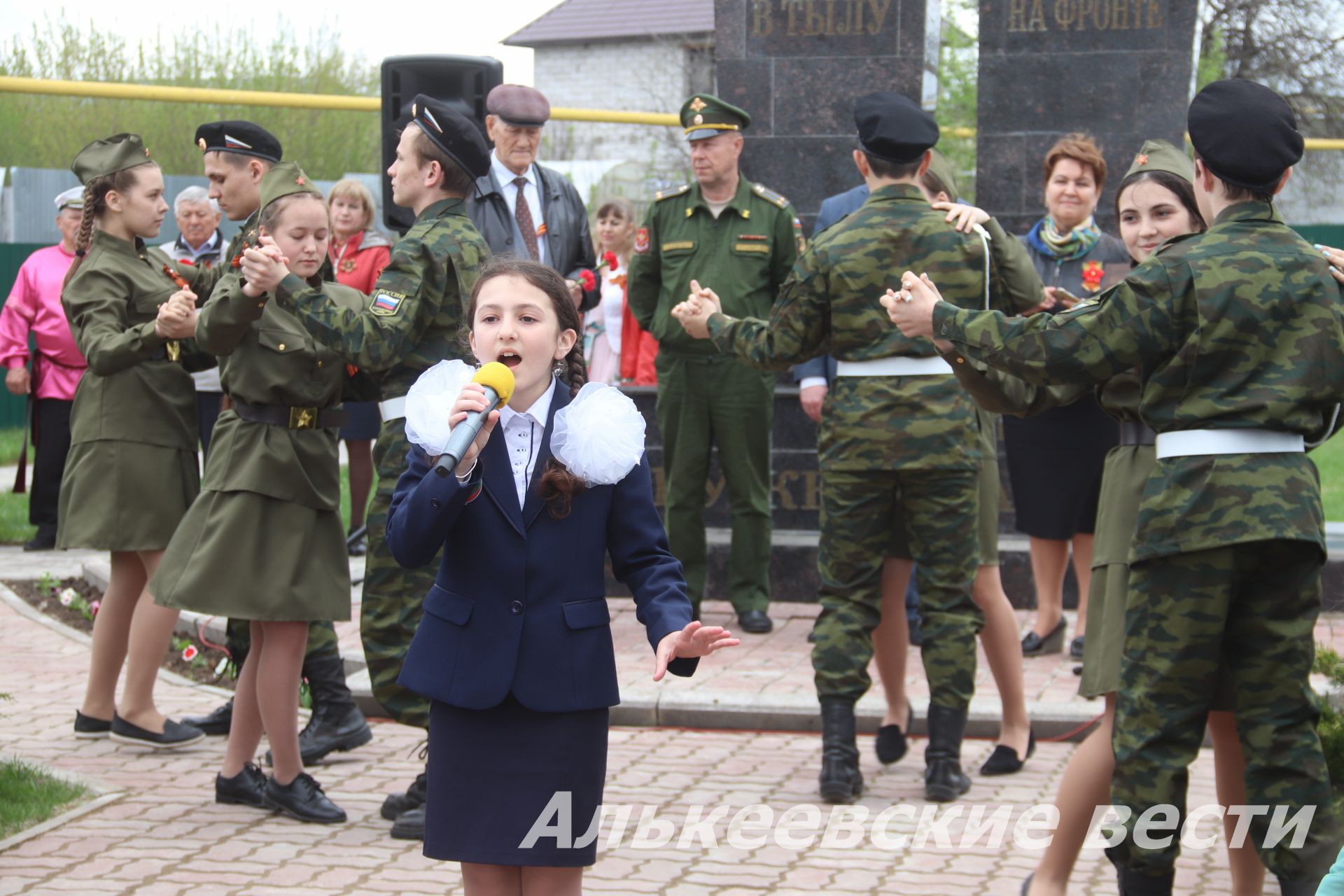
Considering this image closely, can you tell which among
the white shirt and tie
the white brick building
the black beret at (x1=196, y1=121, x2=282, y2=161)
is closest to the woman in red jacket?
the black beret at (x1=196, y1=121, x2=282, y2=161)

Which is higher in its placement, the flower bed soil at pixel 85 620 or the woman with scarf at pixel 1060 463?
the woman with scarf at pixel 1060 463

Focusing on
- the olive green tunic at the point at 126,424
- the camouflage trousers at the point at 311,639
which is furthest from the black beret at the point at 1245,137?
the olive green tunic at the point at 126,424

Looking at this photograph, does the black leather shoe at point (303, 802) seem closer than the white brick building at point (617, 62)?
Yes

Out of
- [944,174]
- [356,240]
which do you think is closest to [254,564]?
[944,174]

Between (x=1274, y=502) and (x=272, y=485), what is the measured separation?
123 inches

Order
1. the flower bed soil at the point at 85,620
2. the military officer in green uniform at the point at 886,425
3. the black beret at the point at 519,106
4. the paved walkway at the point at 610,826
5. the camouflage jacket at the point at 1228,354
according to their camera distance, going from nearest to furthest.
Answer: the camouflage jacket at the point at 1228,354 → the paved walkway at the point at 610,826 → the military officer in green uniform at the point at 886,425 → the black beret at the point at 519,106 → the flower bed soil at the point at 85,620

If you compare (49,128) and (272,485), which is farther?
(49,128)

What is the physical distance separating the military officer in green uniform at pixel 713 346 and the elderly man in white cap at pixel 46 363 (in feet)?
14.2

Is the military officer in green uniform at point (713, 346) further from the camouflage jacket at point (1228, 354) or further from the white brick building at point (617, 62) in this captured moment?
the white brick building at point (617, 62)

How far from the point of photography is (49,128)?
1181 inches

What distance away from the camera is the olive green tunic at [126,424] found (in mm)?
6238

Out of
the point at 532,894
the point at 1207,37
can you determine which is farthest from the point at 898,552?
the point at 1207,37

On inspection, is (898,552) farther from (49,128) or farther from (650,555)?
(49,128)

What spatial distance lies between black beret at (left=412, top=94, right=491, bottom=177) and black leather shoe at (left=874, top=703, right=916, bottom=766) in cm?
253
